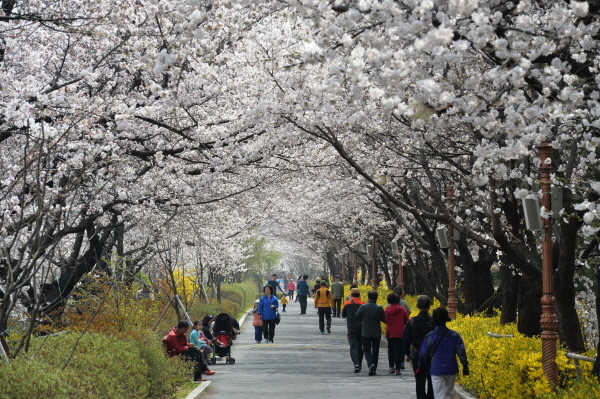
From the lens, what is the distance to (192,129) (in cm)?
1570

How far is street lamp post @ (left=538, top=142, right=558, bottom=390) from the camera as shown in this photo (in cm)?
1119

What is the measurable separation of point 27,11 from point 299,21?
372cm

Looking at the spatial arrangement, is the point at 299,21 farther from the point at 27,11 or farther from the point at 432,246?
the point at 432,246

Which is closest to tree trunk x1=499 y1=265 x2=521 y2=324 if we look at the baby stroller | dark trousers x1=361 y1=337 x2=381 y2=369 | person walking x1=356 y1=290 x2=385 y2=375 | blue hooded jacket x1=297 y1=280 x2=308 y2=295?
person walking x1=356 y1=290 x2=385 y2=375

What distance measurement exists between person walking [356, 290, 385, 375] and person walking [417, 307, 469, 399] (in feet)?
21.7

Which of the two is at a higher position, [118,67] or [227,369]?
[118,67]

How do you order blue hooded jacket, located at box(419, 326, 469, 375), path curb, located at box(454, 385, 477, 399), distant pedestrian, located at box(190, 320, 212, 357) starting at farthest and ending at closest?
distant pedestrian, located at box(190, 320, 212, 357), path curb, located at box(454, 385, 477, 399), blue hooded jacket, located at box(419, 326, 469, 375)

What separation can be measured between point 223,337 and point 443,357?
11482 mm

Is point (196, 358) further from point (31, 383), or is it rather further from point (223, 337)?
point (31, 383)

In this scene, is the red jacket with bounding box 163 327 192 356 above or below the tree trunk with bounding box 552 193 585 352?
below

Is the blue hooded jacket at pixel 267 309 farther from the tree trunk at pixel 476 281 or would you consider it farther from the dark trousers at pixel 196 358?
the dark trousers at pixel 196 358

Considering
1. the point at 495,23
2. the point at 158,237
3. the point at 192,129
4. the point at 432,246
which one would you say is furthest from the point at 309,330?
the point at 495,23

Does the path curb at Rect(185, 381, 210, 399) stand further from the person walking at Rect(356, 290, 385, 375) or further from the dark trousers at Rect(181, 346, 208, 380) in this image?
the person walking at Rect(356, 290, 385, 375)

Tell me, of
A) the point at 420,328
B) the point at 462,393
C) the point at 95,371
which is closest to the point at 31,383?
the point at 95,371
